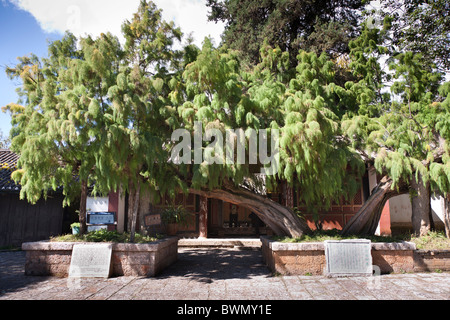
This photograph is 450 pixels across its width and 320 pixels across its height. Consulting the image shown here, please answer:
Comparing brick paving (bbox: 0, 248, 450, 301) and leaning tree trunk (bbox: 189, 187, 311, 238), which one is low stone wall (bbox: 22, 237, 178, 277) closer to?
brick paving (bbox: 0, 248, 450, 301)

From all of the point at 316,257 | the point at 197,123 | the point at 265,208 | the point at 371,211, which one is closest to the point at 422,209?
the point at 371,211

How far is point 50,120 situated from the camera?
4.49 metres

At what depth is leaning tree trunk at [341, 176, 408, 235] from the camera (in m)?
5.84

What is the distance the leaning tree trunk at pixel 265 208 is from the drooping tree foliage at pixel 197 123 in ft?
0.07

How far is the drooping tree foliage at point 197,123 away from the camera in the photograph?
460 cm

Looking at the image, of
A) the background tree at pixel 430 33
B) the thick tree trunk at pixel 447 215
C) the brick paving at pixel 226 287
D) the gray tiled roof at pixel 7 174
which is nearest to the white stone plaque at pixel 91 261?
the brick paving at pixel 226 287

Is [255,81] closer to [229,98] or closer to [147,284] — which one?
[229,98]

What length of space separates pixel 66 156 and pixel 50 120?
2.74 ft

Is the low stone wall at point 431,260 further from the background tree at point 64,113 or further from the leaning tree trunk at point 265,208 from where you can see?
the background tree at point 64,113

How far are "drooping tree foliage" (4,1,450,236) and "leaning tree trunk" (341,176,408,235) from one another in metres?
0.02

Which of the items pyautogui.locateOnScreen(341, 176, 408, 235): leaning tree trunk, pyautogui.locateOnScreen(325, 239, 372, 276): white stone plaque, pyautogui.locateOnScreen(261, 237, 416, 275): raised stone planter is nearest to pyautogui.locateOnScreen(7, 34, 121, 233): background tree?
pyautogui.locateOnScreen(261, 237, 416, 275): raised stone planter

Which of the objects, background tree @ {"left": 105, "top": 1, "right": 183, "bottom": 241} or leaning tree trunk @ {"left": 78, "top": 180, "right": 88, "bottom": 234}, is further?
leaning tree trunk @ {"left": 78, "top": 180, "right": 88, "bottom": 234}

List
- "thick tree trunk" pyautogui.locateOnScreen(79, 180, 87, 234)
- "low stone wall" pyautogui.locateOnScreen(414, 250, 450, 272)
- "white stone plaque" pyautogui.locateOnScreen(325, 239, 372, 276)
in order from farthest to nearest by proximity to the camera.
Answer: "thick tree trunk" pyautogui.locateOnScreen(79, 180, 87, 234), "low stone wall" pyautogui.locateOnScreen(414, 250, 450, 272), "white stone plaque" pyautogui.locateOnScreen(325, 239, 372, 276)

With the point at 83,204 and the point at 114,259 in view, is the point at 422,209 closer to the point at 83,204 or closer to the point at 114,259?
the point at 114,259
